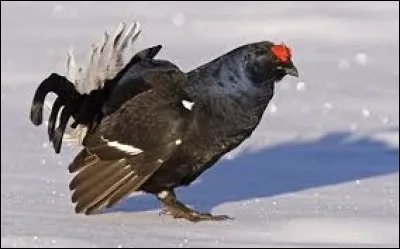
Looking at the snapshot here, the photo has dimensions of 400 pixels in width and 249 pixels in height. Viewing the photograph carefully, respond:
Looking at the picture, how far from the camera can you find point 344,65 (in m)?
8.44

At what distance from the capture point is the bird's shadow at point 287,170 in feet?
16.8

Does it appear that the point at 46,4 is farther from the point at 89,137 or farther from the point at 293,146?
the point at 89,137

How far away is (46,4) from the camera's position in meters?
10.4

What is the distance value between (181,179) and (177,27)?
4952mm

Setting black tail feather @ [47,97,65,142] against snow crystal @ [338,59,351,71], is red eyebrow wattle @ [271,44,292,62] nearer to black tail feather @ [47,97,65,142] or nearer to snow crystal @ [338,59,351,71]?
black tail feather @ [47,97,65,142]

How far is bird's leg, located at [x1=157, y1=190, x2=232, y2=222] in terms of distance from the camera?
183 inches

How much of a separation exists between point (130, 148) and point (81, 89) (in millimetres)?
A: 272

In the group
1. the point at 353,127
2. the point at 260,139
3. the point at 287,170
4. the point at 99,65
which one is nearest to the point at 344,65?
the point at 353,127

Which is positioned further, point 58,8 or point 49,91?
point 58,8

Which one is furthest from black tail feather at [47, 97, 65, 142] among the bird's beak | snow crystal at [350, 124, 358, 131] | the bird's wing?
snow crystal at [350, 124, 358, 131]

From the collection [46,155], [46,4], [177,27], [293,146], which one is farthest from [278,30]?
[46,155]

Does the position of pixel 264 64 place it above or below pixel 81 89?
above

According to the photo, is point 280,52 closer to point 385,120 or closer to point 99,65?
point 99,65

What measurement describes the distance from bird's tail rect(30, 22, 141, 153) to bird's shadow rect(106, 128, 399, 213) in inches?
11.8
